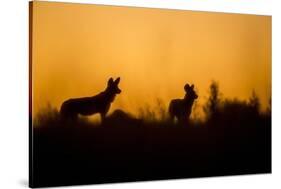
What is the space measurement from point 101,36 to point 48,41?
19.6 inches

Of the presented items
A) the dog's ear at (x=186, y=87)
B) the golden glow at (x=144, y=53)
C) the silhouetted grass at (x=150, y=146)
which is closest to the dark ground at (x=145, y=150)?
the silhouetted grass at (x=150, y=146)

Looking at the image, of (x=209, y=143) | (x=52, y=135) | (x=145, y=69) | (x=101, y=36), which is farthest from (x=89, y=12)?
(x=209, y=143)

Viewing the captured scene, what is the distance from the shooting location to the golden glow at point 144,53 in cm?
618

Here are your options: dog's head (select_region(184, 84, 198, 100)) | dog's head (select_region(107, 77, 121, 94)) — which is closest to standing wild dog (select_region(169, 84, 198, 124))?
dog's head (select_region(184, 84, 198, 100))

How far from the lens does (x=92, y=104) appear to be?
6.33 metres

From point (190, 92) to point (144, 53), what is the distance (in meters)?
0.60

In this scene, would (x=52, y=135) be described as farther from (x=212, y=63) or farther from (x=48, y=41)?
(x=212, y=63)

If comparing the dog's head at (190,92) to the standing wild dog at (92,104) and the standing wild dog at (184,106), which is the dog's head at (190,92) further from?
the standing wild dog at (92,104)

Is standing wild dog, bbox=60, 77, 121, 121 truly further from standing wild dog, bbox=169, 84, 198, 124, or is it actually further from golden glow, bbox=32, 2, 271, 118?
standing wild dog, bbox=169, 84, 198, 124

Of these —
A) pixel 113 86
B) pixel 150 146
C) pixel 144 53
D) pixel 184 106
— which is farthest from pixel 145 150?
pixel 144 53

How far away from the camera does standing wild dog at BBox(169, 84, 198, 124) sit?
6684mm

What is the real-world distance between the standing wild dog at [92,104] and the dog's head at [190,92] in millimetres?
690

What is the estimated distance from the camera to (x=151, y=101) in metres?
6.60

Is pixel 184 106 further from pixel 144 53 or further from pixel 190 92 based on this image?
pixel 144 53
